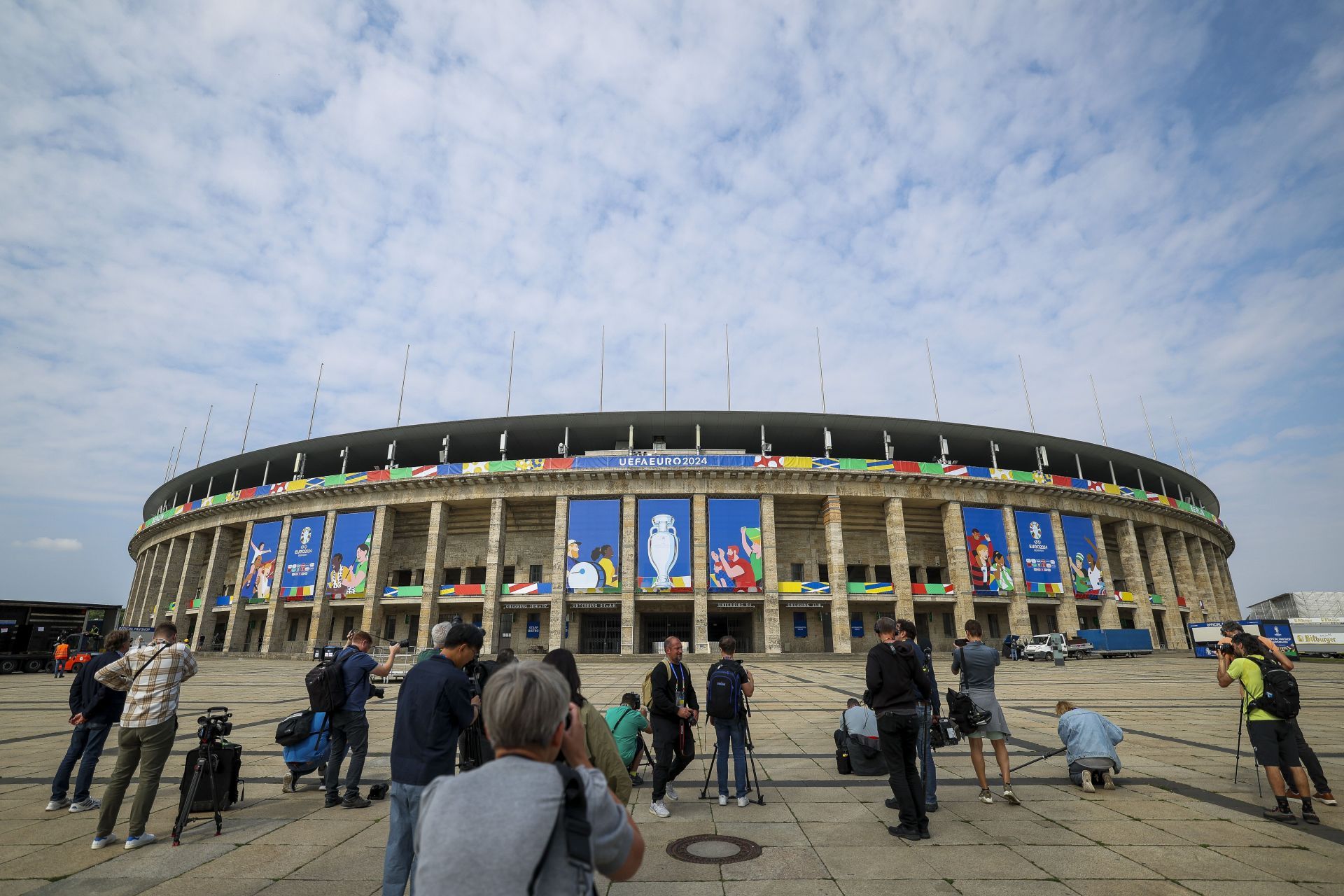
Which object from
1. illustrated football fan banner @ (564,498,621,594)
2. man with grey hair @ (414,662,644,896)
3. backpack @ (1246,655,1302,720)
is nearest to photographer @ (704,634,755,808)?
man with grey hair @ (414,662,644,896)

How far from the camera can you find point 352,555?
41.3 m

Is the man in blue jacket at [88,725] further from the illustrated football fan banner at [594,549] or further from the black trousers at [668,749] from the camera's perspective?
the illustrated football fan banner at [594,549]

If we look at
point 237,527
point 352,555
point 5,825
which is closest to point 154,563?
point 237,527

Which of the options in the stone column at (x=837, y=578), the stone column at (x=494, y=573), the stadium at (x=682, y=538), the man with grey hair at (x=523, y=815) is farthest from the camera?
the stadium at (x=682, y=538)

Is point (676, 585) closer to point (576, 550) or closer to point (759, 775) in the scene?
point (576, 550)

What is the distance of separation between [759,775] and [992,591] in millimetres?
37812

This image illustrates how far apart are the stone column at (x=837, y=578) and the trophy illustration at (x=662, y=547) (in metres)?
10.0

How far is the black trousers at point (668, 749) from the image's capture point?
638cm

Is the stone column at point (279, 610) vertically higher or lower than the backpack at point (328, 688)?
higher

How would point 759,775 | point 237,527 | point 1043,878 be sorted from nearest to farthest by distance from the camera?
1. point 1043,878
2. point 759,775
3. point 237,527

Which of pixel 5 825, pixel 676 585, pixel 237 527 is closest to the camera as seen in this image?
pixel 5 825

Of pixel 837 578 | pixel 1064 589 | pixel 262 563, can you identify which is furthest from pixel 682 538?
Result: pixel 262 563

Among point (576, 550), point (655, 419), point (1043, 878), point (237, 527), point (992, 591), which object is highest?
point (655, 419)

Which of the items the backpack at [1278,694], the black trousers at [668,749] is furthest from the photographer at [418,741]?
the backpack at [1278,694]
